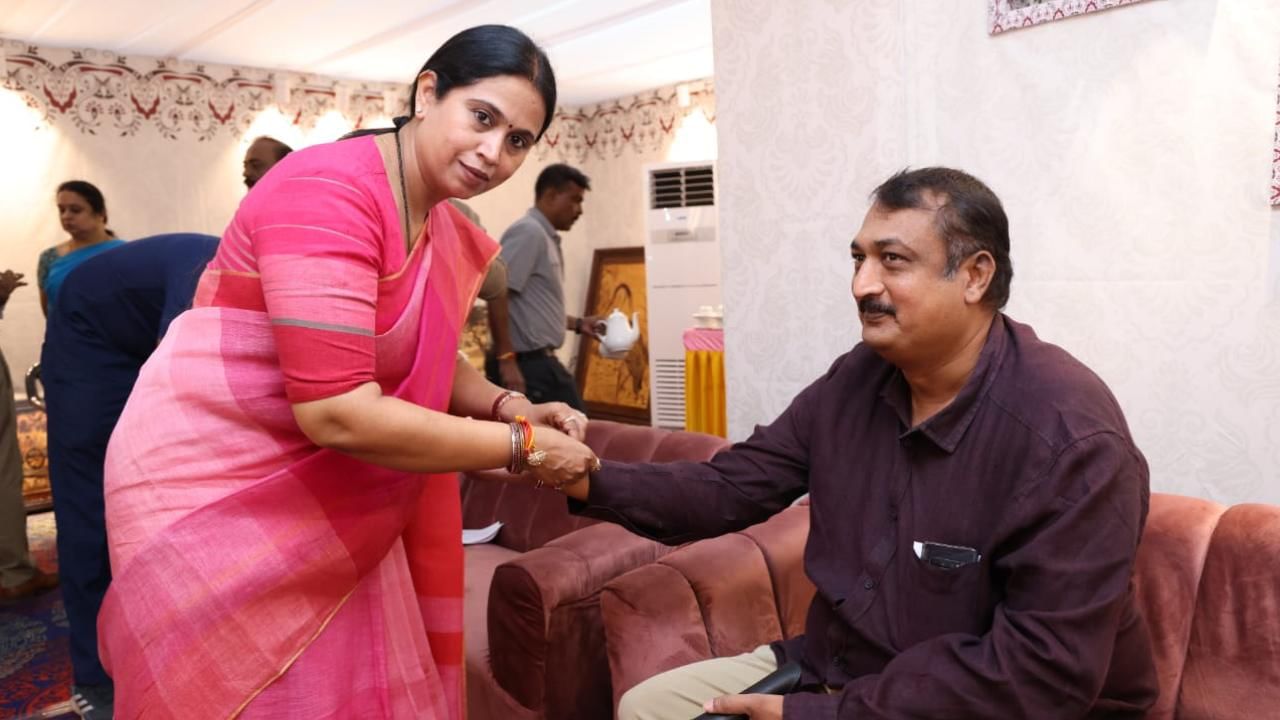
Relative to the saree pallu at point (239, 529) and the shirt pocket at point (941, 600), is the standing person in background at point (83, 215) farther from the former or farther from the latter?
the shirt pocket at point (941, 600)

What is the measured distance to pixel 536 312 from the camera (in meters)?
4.16

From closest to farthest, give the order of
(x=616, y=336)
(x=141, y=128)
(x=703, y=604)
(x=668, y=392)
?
(x=703, y=604), (x=616, y=336), (x=141, y=128), (x=668, y=392)

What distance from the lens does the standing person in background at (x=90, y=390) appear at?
2.43 m

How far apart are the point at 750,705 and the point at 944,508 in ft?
1.37

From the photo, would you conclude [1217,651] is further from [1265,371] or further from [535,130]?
[535,130]

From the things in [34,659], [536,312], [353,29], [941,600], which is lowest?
[34,659]

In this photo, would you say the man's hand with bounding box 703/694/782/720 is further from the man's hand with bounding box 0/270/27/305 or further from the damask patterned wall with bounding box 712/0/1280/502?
the man's hand with bounding box 0/270/27/305

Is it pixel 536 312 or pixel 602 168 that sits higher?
pixel 602 168

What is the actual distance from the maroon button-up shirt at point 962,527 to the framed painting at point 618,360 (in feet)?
18.5

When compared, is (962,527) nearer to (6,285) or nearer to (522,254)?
(522,254)

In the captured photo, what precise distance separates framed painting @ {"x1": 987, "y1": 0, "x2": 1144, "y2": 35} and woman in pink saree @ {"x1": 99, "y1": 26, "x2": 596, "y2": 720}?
123 cm

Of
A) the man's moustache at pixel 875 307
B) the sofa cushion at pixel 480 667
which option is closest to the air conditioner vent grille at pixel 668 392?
the sofa cushion at pixel 480 667

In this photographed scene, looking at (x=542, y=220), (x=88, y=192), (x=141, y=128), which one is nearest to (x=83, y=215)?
(x=88, y=192)

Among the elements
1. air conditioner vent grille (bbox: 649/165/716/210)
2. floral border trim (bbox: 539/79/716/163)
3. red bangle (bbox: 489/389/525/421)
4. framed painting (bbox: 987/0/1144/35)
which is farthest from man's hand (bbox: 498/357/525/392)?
floral border trim (bbox: 539/79/716/163)
